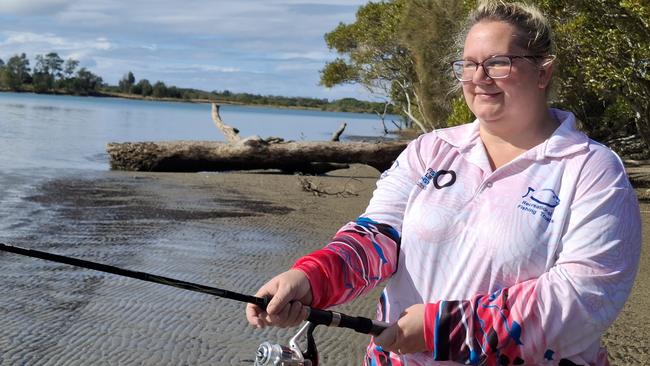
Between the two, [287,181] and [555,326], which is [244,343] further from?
[287,181]

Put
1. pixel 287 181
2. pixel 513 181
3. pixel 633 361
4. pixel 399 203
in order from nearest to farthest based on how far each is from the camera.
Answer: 1. pixel 513 181
2. pixel 399 203
3. pixel 633 361
4. pixel 287 181

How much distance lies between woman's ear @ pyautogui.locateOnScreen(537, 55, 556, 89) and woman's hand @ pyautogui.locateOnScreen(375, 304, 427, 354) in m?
0.75

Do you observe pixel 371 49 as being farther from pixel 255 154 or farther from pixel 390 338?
pixel 390 338

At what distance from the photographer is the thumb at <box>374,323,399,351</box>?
236 centimetres

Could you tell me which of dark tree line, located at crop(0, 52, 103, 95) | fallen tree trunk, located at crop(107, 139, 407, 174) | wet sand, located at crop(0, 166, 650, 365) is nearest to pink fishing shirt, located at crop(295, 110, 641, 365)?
wet sand, located at crop(0, 166, 650, 365)

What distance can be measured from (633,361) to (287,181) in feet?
42.5

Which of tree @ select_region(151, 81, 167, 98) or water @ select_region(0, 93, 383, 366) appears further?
tree @ select_region(151, 81, 167, 98)

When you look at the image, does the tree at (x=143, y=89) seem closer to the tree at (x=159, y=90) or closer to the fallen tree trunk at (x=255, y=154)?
the tree at (x=159, y=90)

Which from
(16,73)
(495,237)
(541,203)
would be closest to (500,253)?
(495,237)

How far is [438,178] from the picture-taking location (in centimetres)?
254

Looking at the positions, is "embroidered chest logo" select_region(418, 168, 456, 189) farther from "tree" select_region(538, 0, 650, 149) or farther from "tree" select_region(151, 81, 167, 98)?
"tree" select_region(151, 81, 167, 98)

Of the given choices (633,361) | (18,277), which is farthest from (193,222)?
(633,361)

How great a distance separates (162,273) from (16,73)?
115580mm

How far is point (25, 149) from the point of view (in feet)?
77.1
